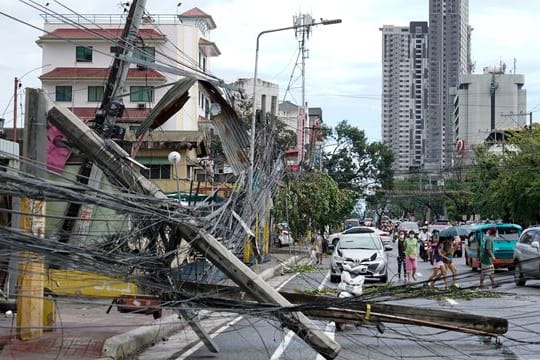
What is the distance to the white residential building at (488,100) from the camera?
13588 cm

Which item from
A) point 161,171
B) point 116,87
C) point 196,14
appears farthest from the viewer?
point 196,14

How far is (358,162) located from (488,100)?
226 feet

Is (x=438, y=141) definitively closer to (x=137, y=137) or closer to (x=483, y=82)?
(x=483, y=82)

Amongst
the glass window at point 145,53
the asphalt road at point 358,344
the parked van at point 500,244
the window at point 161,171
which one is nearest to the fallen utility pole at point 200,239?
the asphalt road at point 358,344

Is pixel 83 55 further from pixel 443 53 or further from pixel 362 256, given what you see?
pixel 443 53

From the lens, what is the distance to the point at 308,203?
134ft

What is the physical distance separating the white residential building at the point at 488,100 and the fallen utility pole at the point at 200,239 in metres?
130

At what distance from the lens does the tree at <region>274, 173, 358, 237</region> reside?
37.3m

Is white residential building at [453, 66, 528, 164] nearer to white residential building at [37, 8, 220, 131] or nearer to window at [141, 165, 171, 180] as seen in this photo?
white residential building at [37, 8, 220, 131]

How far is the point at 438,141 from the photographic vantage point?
567ft

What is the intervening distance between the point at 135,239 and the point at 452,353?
493 centimetres

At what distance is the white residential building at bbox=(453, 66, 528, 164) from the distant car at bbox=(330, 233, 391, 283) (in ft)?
368

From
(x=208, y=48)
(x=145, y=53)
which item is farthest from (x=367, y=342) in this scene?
(x=208, y=48)

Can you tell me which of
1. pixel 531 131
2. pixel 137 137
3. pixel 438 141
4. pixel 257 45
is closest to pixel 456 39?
pixel 438 141
